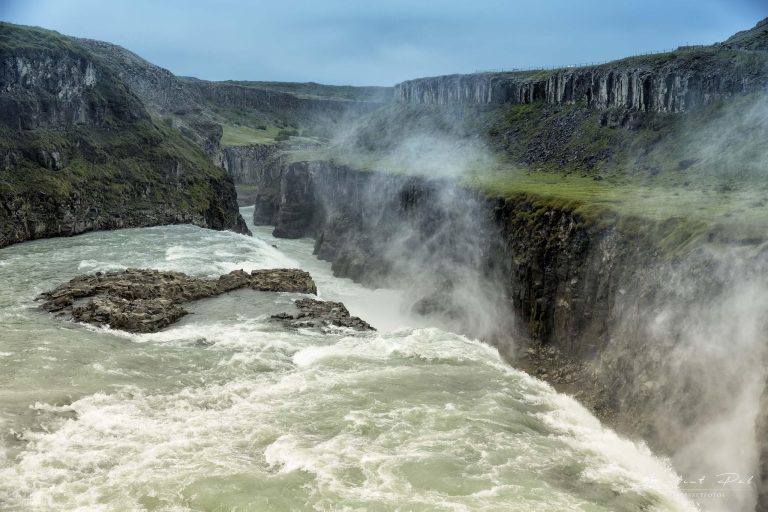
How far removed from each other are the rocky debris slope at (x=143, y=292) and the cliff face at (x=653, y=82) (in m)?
44.6

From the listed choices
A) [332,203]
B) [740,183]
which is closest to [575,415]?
[740,183]

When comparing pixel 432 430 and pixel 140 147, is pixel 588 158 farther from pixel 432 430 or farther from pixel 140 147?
pixel 140 147

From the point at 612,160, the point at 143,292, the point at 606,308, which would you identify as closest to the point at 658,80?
the point at 612,160

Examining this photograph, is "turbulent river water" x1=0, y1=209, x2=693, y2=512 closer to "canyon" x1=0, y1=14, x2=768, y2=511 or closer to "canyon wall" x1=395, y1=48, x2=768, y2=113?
"canyon" x1=0, y1=14, x2=768, y2=511

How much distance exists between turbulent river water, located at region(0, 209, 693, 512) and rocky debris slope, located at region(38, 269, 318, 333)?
144 cm

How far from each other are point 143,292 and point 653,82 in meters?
57.7

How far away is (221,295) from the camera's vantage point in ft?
152

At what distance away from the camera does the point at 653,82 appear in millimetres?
70125

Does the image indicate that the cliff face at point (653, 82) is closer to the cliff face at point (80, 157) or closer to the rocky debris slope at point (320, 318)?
the rocky debris slope at point (320, 318)

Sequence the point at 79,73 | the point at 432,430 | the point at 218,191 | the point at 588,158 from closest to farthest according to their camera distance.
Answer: the point at 432,430 < the point at 588,158 < the point at 79,73 < the point at 218,191

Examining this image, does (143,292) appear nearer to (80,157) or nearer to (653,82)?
(80,157)

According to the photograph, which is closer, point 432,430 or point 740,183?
point 432,430

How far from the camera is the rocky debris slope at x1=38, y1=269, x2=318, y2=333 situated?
3688 cm

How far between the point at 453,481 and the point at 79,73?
96.4 metres
